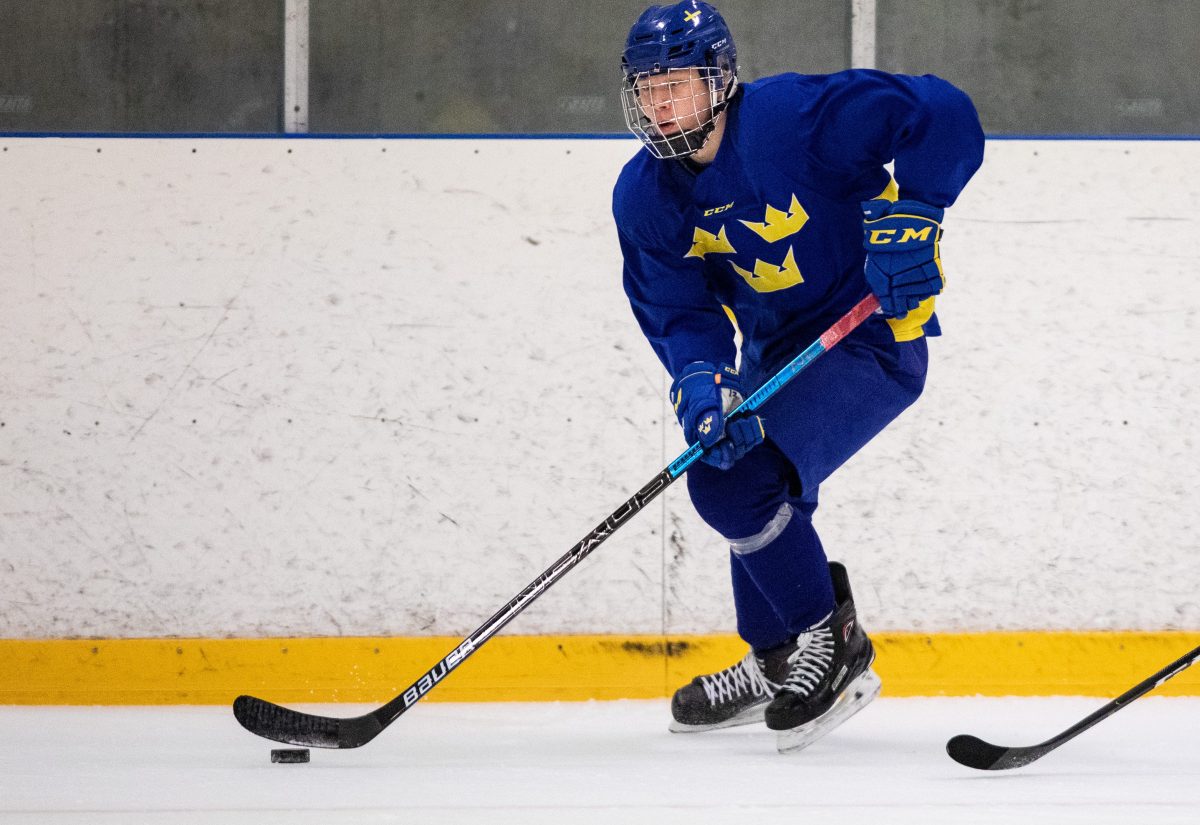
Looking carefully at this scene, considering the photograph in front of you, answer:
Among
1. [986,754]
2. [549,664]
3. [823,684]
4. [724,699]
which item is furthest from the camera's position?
[549,664]

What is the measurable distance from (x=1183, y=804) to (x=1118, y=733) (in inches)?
30.2

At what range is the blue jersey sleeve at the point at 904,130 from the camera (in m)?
2.00

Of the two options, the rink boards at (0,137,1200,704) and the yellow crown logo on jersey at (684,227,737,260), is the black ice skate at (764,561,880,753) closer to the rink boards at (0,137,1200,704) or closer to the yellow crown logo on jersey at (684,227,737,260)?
the yellow crown logo on jersey at (684,227,737,260)

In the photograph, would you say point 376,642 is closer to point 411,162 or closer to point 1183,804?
point 411,162

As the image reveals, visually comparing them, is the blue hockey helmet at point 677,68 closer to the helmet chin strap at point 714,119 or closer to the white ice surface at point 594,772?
the helmet chin strap at point 714,119

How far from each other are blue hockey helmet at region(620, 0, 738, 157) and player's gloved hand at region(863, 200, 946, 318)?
27cm

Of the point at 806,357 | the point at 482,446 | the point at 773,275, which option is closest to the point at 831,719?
the point at 806,357

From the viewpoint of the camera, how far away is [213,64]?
10.7ft

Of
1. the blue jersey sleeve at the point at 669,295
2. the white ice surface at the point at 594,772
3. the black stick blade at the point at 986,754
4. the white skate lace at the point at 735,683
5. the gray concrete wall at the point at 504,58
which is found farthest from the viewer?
the gray concrete wall at the point at 504,58

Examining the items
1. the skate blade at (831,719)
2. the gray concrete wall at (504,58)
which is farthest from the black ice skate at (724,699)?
the gray concrete wall at (504,58)

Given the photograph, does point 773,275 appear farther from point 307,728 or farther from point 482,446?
point 482,446

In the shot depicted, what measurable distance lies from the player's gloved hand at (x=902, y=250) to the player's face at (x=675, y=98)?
0.91 feet

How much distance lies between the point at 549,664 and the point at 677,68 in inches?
58.3

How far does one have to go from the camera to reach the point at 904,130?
2018 mm
